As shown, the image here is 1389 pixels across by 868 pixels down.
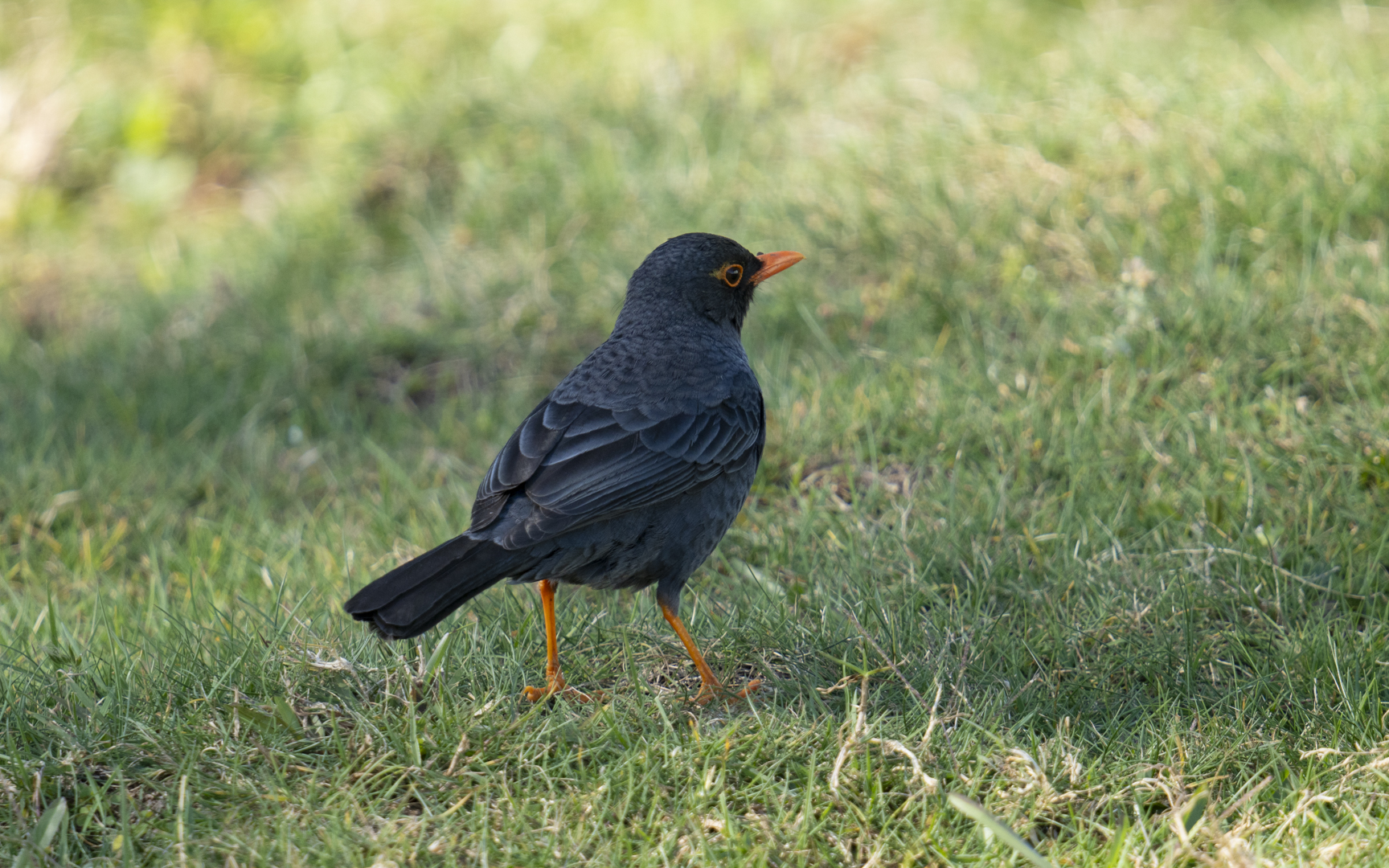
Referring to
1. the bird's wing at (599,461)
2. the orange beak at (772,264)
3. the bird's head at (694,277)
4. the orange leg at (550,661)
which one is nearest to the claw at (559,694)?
the orange leg at (550,661)

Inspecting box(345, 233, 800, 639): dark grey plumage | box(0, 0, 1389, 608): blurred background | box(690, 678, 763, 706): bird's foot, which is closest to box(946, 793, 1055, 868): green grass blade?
box(690, 678, 763, 706): bird's foot

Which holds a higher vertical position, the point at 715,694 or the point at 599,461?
the point at 599,461

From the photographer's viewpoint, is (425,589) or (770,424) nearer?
(425,589)

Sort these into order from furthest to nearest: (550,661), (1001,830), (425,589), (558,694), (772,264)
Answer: (772,264)
(550,661)
(558,694)
(425,589)
(1001,830)

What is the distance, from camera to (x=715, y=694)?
3523 millimetres

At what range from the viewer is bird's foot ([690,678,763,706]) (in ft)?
11.5

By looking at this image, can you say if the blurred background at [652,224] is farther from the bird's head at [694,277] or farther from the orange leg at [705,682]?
the orange leg at [705,682]

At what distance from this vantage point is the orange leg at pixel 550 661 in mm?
3504

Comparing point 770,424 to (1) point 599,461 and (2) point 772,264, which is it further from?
(1) point 599,461

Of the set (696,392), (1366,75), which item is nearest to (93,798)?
(696,392)

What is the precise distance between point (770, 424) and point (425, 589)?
2.28 m

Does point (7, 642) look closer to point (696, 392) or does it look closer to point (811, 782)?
point (696, 392)

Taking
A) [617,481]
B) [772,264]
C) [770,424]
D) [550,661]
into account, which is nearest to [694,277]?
[772,264]

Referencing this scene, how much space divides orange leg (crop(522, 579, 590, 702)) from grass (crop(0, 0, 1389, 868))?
52 millimetres
